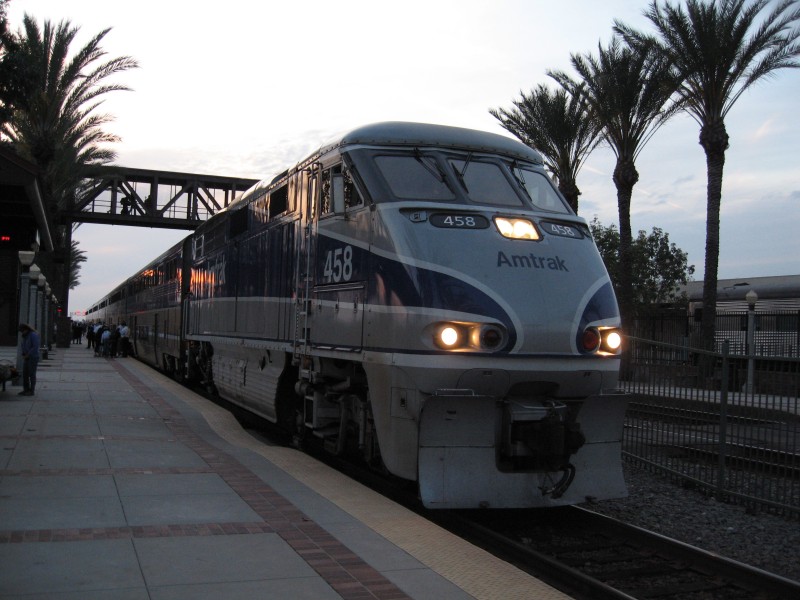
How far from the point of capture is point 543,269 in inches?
287

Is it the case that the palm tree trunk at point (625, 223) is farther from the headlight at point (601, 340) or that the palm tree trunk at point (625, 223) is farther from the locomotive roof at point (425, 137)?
the headlight at point (601, 340)

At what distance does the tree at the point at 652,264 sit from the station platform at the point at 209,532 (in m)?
35.7

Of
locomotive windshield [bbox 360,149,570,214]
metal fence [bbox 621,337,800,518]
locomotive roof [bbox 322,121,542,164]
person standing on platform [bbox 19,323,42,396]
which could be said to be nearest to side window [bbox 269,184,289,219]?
locomotive roof [bbox 322,121,542,164]

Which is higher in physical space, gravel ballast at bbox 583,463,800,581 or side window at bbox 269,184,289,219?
side window at bbox 269,184,289,219

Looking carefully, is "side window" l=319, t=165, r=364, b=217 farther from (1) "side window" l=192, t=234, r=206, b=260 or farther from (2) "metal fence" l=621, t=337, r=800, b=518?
(1) "side window" l=192, t=234, r=206, b=260

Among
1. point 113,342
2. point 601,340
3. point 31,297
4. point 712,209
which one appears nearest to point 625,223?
point 712,209

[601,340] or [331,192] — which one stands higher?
[331,192]

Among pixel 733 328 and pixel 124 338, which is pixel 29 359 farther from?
pixel 124 338

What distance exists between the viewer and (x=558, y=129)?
27094 millimetres

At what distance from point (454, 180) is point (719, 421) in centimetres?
390

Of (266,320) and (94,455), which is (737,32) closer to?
(266,320)

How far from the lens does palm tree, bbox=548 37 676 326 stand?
2389 cm

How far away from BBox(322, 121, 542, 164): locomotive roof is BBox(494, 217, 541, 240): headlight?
1.18m

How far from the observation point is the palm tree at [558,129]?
26891mm
